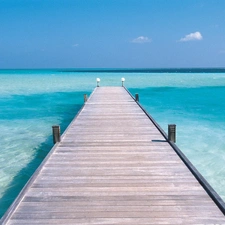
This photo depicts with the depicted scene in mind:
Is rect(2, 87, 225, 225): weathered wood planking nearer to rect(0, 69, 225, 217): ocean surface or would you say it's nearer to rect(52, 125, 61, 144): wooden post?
rect(52, 125, 61, 144): wooden post

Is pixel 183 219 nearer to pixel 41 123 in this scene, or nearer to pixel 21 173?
pixel 21 173

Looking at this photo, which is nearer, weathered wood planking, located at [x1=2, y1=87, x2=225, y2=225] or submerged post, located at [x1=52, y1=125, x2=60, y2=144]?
weathered wood planking, located at [x1=2, y1=87, x2=225, y2=225]

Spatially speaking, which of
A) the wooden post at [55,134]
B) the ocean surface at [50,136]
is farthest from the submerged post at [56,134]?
the ocean surface at [50,136]

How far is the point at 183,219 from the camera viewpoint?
3.64m

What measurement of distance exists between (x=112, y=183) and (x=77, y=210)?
3.32 ft

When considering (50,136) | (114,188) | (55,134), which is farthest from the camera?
(50,136)

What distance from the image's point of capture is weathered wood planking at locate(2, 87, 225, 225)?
3.70 metres

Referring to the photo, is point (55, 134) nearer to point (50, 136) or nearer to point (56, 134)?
point (56, 134)

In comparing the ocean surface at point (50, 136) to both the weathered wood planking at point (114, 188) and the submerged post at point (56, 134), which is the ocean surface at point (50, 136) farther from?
the weathered wood planking at point (114, 188)

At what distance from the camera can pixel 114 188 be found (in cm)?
451

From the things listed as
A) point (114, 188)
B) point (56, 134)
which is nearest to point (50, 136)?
point (56, 134)

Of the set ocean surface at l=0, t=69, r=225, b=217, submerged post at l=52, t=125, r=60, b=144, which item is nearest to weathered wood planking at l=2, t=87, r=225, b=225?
submerged post at l=52, t=125, r=60, b=144

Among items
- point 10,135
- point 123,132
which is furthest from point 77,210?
point 10,135

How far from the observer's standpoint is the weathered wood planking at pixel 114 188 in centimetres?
370
